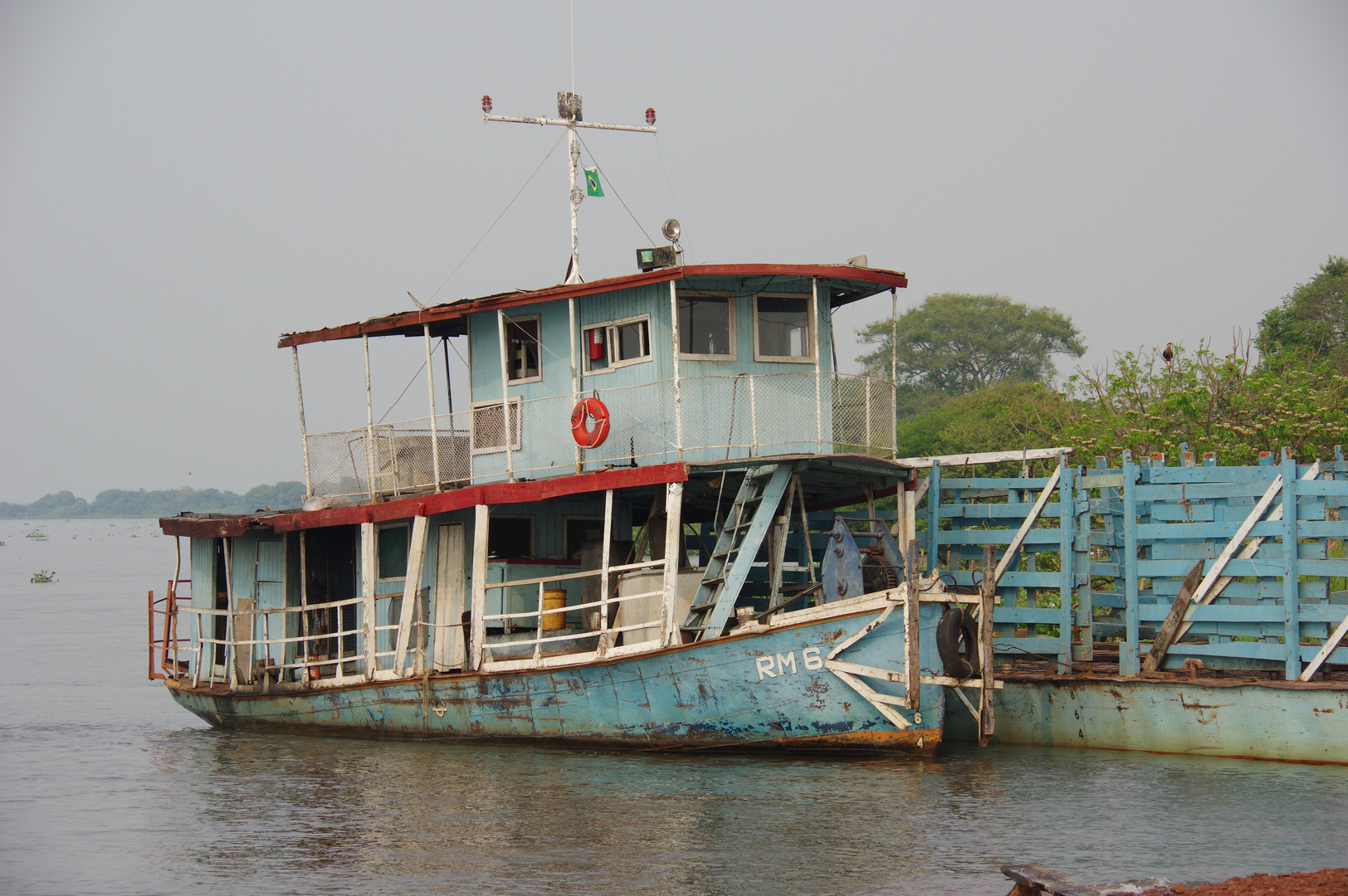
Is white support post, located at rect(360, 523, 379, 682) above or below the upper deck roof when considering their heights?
below

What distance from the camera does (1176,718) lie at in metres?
14.1

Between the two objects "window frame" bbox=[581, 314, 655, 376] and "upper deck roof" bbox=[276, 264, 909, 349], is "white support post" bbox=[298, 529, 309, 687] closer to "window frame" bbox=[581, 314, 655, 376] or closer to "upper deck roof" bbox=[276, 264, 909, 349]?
"upper deck roof" bbox=[276, 264, 909, 349]

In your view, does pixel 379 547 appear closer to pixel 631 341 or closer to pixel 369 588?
pixel 369 588

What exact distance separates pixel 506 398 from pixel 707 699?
4.82 m

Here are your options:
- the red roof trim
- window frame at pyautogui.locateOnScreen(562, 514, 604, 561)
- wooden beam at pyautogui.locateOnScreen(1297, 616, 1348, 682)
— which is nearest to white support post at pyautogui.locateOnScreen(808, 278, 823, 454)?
the red roof trim

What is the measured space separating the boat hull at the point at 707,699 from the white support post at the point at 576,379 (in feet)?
8.56

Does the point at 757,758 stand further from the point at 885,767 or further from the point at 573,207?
the point at 573,207

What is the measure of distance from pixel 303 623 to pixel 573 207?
25.0 ft

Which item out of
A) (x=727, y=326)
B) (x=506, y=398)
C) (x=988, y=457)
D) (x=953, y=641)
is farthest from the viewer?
(x=988, y=457)

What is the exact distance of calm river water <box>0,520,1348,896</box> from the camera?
34.3 feet

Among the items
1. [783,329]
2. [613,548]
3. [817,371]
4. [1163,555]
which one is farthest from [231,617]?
[1163,555]

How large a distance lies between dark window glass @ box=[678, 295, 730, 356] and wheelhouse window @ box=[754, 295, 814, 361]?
38cm

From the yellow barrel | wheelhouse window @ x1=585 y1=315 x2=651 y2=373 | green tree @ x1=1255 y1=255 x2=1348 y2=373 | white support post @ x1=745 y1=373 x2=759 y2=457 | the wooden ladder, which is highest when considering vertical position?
green tree @ x1=1255 y1=255 x2=1348 y2=373

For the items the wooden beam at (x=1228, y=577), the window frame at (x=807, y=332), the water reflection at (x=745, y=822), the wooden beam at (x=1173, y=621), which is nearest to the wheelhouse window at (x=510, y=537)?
the water reflection at (x=745, y=822)
